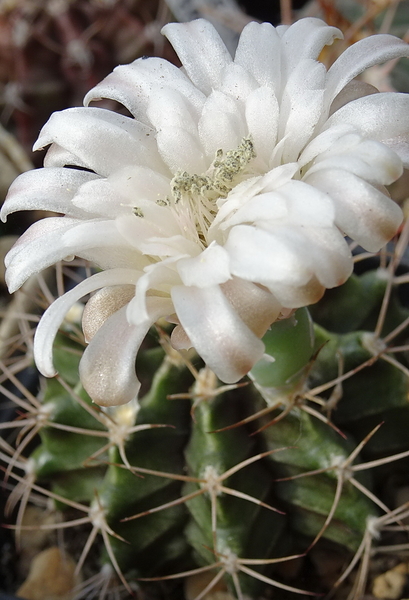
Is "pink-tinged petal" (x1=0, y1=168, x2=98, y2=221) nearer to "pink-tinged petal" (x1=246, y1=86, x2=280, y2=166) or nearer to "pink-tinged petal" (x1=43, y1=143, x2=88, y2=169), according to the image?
"pink-tinged petal" (x1=43, y1=143, x2=88, y2=169)

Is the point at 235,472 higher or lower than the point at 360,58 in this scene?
lower

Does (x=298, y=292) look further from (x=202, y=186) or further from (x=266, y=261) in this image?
(x=202, y=186)

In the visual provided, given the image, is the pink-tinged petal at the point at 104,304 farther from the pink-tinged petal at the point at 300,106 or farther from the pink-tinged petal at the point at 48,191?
the pink-tinged petal at the point at 300,106

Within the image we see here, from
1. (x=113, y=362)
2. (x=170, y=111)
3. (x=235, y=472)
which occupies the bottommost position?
(x=235, y=472)

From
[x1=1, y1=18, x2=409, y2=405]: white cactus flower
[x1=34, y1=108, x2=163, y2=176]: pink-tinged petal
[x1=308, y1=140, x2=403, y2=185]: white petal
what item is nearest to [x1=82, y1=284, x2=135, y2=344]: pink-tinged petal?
[x1=1, y1=18, x2=409, y2=405]: white cactus flower

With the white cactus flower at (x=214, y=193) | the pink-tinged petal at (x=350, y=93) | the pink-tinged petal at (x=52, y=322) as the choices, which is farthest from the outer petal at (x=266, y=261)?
the pink-tinged petal at (x=350, y=93)

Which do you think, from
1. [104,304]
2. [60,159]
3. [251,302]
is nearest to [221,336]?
[251,302]

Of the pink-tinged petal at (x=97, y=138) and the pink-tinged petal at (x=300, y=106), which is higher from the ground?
the pink-tinged petal at (x=97, y=138)
